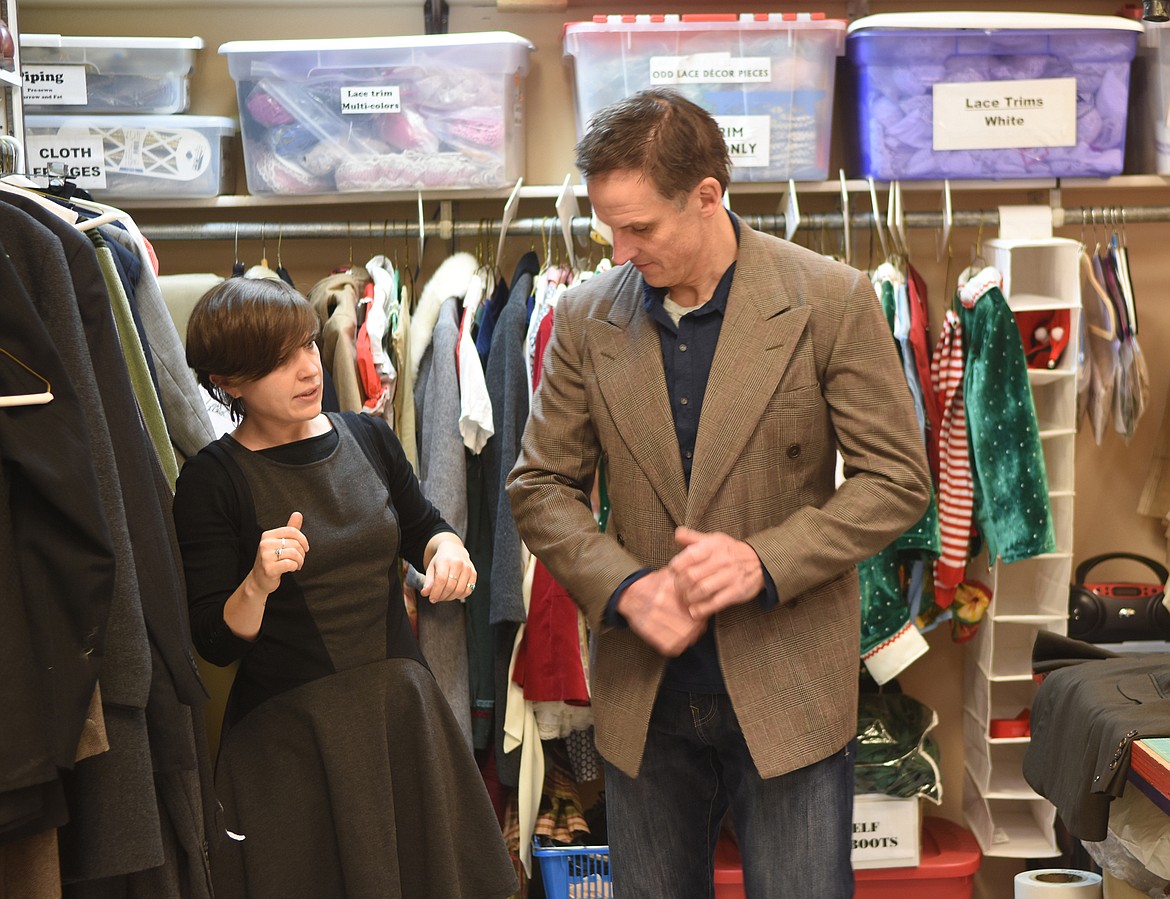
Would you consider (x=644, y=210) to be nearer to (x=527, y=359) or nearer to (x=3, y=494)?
(x=3, y=494)

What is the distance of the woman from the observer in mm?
1730

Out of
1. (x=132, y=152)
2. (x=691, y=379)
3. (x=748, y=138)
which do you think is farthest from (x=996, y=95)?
(x=132, y=152)

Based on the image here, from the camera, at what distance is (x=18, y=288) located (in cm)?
136

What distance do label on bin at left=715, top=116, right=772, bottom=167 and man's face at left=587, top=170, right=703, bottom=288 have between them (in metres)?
1.11

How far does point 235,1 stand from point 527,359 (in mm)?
1213

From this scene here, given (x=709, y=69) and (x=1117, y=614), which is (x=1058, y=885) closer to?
(x=1117, y=614)

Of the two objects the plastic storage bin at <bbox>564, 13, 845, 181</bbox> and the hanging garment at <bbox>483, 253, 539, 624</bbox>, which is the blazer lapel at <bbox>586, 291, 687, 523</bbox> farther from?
the plastic storage bin at <bbox>564, 13, 845, 181</bbox>

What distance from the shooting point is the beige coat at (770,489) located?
5.24 feet

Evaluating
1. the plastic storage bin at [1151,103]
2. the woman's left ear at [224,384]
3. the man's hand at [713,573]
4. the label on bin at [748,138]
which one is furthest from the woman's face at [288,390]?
Answer: the plastic storage bin at [1151,103]

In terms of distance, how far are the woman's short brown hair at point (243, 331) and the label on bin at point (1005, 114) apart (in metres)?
1.59

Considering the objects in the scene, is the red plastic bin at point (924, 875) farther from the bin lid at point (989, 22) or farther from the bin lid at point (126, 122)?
the bin lid at point (126, 122)

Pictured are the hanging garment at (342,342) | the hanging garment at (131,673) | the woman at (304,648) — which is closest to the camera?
the hanging garment at (131,673)

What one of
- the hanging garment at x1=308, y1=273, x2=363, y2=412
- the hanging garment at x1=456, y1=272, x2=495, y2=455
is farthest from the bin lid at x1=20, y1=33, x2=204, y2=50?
the hanging garment at x1=456, y1=272, x2=495, y2=455

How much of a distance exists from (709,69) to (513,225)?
55cm
